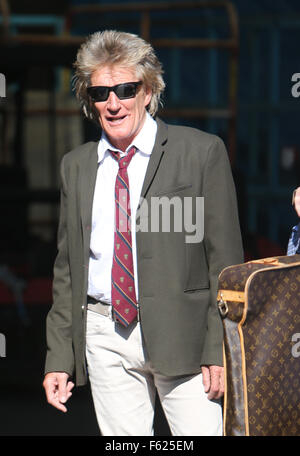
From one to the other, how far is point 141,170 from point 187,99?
8390mm

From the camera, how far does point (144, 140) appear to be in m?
2.62

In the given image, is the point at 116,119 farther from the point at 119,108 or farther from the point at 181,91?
the point at 181,91

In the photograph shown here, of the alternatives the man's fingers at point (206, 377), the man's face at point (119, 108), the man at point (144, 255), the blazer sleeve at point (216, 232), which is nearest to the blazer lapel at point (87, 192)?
the man at point (144, 255)

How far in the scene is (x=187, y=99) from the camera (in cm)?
1087

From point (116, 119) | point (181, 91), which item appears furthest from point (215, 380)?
point (181, 91)

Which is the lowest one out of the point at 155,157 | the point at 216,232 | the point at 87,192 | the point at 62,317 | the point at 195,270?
the point at 62,317

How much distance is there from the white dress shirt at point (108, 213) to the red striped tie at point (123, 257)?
2 cm

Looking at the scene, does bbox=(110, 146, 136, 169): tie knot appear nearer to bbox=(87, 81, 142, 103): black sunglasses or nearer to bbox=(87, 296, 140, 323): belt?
bbox=(87, 81, 142, 103): black sunglasses

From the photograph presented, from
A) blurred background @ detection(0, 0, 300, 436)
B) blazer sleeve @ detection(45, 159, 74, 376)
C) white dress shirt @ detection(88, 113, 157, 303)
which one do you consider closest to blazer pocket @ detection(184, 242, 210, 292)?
white dress shirt @ detection(88, 113, 157, 303)

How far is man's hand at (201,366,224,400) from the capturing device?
2.48 m

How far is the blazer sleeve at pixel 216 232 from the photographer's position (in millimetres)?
2498

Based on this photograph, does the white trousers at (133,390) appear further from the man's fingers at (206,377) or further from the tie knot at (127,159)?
the tie knot at (127,159)

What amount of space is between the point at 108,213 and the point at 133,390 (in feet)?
1.75
